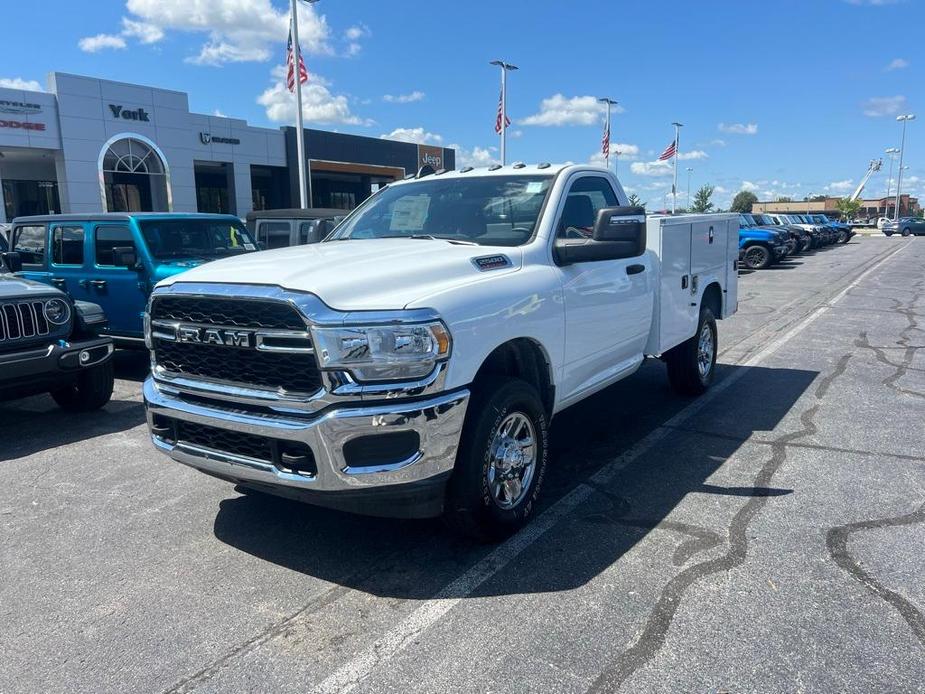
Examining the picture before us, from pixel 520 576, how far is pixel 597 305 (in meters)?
1.92

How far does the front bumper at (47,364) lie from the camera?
18.7 ft

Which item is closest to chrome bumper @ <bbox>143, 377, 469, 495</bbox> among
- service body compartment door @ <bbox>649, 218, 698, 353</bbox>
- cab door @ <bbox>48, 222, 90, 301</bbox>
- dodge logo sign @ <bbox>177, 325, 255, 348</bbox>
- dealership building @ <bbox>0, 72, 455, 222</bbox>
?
dodge logo sign @ <bbox>177, 325, 255, 348</bbox>

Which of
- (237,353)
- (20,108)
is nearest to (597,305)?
(237,353)

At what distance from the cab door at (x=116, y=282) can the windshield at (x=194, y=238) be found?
23cm

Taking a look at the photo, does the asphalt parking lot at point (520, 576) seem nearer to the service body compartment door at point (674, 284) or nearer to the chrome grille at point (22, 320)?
the service body compartment door at point (674, 284)

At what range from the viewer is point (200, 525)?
14.0 feet

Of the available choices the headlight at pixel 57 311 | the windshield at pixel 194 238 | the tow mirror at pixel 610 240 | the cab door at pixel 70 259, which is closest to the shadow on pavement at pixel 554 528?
the tow mirror at pixel 610 240

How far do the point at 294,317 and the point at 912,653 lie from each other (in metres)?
2.91

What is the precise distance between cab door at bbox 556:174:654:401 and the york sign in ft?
94.4

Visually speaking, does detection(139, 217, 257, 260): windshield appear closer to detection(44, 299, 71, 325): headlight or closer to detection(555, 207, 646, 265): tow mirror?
detection(44, 299, 71, 325): headlight

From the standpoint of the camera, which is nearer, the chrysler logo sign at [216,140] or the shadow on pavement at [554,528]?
the shadow on pavement at [554,528]

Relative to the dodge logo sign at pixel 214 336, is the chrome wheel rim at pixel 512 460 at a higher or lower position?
lower

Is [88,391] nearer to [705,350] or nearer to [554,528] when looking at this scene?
[554,528]

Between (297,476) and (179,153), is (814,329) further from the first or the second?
(179,153)
